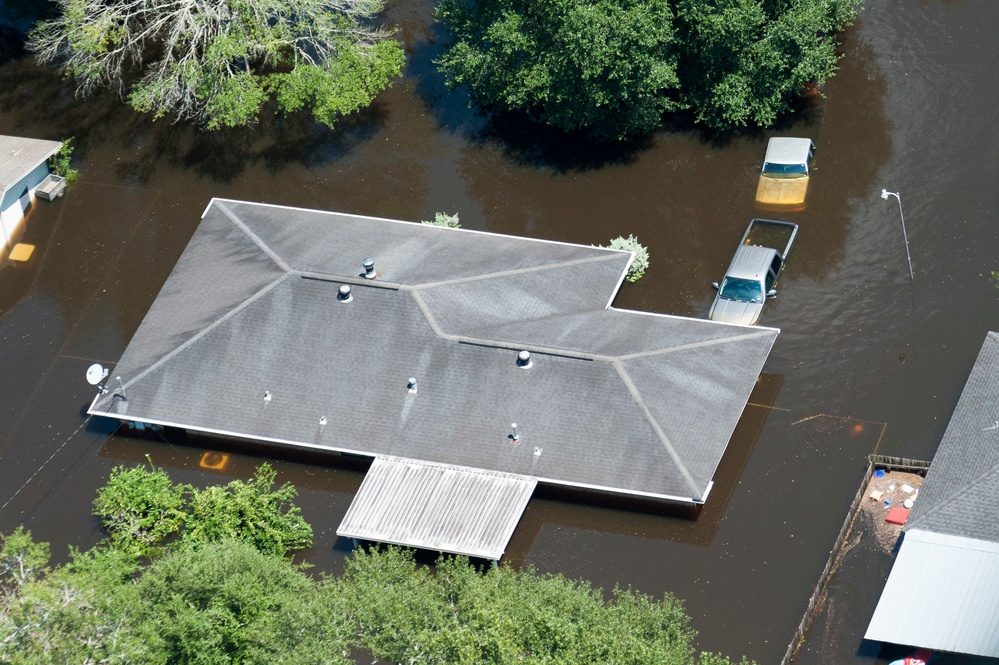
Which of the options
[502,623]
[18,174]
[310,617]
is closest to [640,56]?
[18,174]

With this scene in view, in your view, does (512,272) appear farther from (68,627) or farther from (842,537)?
(68,627)

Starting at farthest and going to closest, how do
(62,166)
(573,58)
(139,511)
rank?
1. (62,166)
2. (573,58)
3. (139,511)

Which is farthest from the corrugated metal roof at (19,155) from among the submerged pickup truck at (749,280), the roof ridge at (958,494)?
the roof ridge at (958,494)

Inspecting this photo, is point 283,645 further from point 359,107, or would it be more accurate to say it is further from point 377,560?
point 359,107

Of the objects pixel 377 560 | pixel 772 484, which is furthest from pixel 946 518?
pixel 377 560

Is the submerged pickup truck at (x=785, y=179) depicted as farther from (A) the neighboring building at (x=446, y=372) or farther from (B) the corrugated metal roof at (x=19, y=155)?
(B) the corrugated metal roof at (x=19, y=155)

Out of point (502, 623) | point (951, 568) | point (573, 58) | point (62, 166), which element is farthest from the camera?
point (62, 166)
